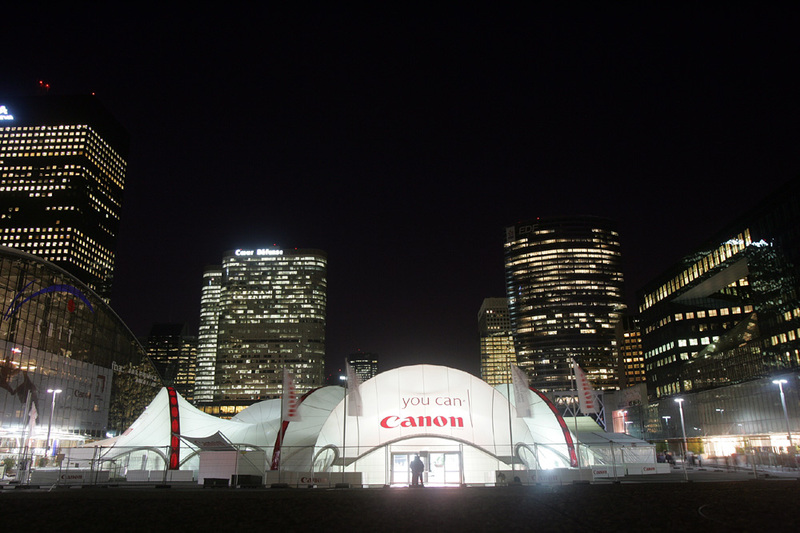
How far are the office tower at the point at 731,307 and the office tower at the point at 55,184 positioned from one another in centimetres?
17018

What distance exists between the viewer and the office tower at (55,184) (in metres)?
185

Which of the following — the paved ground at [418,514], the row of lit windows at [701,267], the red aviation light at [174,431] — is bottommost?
the paved ground at [418,514]

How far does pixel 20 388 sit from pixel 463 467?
46651 mm

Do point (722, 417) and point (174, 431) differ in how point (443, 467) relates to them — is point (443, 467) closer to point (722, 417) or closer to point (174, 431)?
point (174, 431)

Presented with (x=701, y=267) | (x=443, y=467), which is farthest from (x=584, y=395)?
(x=701, y=267)

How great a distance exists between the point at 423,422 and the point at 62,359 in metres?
49.9

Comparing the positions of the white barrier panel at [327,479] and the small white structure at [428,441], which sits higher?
the small white structure at [428,441]

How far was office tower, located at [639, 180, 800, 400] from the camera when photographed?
238 feet

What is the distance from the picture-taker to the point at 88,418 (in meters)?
68.8

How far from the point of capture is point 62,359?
63.5 m

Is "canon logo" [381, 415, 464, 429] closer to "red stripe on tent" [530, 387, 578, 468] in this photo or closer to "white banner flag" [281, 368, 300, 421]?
"white banner flag" [281, 368, 300, 421]

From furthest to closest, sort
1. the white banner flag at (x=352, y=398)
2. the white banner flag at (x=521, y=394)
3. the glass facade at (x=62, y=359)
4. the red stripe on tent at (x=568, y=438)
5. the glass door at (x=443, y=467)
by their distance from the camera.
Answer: the glass facade at (x=62, y=359), the red stripe on tent at (x=568, y=438), the glass door at (x=443, y=467), the white banner flag at (x=521, y=394), the white banner flag at (x=352, y=398)

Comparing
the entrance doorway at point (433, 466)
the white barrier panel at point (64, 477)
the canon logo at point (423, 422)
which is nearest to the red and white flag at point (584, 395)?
the canon logo at point (423, 422)

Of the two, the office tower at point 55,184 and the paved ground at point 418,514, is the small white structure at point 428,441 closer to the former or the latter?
the paved ground at point 418,514
